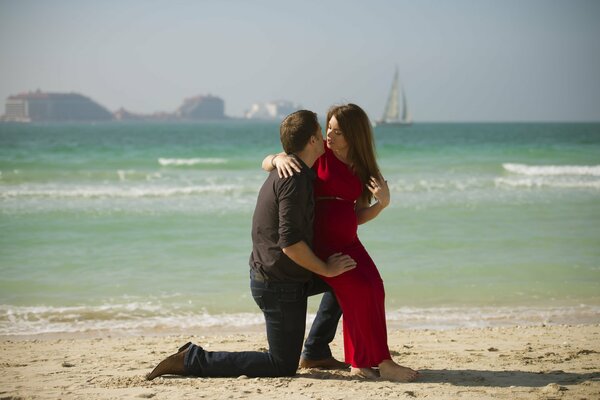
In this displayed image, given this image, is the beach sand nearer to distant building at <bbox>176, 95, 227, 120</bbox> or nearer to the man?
the man

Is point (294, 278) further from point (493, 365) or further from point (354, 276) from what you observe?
point (493, 365)

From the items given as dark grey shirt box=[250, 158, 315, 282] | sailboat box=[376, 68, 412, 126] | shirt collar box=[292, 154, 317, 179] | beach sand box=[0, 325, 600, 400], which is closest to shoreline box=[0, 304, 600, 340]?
beach sand box=[0, 325, 600, 400]

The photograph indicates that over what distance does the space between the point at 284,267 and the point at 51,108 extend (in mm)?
134111

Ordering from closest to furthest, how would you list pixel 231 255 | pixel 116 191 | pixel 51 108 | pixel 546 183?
pixel 231 255 → pixel 116 191 → pixel 546 183 → pixel 51 108

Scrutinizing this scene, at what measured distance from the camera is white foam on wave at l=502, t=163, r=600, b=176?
73.3ft

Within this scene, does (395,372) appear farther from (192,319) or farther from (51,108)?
(51,108)

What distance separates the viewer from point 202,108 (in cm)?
16850

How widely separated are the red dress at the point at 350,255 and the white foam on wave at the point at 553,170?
19.2 m

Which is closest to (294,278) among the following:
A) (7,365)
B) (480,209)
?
(7,365)

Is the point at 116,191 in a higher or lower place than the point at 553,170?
lower

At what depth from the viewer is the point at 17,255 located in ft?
29.8

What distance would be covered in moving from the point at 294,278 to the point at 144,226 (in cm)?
783

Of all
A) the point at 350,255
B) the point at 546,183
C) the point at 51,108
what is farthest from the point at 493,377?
the point at 51,108

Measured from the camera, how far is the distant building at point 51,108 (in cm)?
12499
